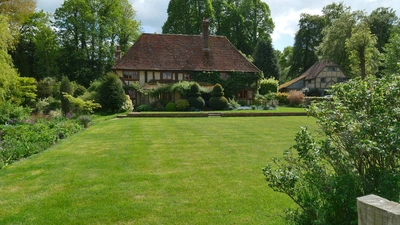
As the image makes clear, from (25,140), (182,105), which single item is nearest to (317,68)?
(182,105)

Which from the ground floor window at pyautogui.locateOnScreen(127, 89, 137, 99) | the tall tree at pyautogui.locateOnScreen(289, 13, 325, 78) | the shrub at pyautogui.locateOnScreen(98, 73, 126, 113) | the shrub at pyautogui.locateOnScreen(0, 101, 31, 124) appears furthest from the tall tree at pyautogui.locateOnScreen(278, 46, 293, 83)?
the shrub at pyautogui.locateOnScreen(0, 101, 31, 124)

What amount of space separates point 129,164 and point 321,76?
37838 millimetres

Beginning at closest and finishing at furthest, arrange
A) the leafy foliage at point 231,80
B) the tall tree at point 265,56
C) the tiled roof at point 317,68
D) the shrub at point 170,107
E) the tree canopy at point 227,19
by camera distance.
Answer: the shrub at point 170,107 < the leafy foliage at point 231,80 < the tiled roof at point 317,68 < the tall tree at point 265,56 < the tree canopy at point 227,19

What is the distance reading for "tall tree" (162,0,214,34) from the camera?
4038 cm

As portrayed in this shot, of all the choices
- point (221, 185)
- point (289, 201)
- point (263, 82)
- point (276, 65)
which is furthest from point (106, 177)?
point (276, 65)

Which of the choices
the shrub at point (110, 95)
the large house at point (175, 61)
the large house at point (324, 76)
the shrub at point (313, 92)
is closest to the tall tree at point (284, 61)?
the large house at point (324, 76)

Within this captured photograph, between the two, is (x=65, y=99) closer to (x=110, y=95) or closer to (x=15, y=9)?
(x=110, y=95)

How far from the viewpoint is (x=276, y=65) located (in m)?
40.4

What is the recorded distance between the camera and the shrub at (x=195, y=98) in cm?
2464

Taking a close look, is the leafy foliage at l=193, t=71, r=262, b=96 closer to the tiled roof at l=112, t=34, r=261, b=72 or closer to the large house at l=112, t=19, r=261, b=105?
the large house at l=112, t=19, r=261, b=105

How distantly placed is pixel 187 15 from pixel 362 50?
23.9 meters

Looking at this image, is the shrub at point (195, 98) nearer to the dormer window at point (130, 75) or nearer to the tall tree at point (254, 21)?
the dormer window at point (130, 75)

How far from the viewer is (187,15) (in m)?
40.7

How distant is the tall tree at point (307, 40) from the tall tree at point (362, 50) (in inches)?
449
